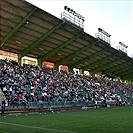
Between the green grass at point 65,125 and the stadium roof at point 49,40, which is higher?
the stadium roof at point 49,40

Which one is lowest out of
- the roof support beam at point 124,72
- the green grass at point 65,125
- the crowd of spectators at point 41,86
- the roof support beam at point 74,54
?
the green grass at point 65,125

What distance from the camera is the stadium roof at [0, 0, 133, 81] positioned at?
2950 cm

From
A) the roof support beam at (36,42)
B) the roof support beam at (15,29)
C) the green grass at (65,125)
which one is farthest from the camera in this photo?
the roof support beam at (36,42)

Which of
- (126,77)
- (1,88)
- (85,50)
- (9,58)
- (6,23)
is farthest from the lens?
(126,77)

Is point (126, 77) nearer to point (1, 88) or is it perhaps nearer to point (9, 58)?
point (9, 58)

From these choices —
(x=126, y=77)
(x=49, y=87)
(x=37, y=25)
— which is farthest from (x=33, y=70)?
(x=126, y=77)

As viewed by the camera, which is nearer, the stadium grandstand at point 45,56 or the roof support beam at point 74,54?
the stadium grandstand at point 45,56

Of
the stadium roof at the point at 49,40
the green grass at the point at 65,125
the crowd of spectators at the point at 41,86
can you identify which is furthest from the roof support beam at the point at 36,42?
the green grass at the point at 65,125

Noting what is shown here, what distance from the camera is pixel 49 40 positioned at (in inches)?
1494

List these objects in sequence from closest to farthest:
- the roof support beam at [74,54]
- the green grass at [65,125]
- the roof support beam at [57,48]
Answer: the green grass at [65,125] < the roof support beam at [57,48] < the roof support beam at [74,54]

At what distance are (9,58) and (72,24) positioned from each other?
11241 mm

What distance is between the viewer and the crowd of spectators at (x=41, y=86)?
26945 mm

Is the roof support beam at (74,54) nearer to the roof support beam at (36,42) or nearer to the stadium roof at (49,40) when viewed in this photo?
the stadium roof at (49,40)

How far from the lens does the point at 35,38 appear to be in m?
36.4
